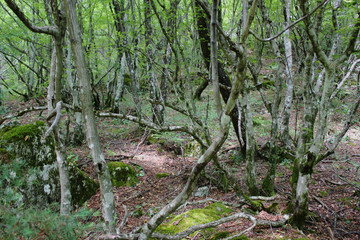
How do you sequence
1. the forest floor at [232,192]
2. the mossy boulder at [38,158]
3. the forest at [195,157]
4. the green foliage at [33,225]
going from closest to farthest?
the green foliage at [33,225], the forest at [195,157], the forest floor at [232,192], the mossy boulder at [38,158]

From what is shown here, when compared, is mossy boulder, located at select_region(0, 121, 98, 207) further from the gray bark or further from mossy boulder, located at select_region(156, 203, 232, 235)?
mossy boulder, located at select_region(156, 203, 232, 235)

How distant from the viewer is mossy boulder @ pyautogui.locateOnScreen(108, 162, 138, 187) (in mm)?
5293

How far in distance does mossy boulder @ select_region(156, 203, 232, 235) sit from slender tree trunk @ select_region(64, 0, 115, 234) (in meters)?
1.04

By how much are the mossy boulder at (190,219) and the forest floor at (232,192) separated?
0.63 ft

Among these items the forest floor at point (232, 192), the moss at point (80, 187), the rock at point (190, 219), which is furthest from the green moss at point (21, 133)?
the rock at point (190, 219)

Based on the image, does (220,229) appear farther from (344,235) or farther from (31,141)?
(31,141)

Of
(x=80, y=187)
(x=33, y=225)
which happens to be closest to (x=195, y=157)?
(x=80, y=187)

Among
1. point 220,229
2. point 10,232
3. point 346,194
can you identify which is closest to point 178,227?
point 220,229

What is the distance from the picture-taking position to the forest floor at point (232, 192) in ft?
10.4

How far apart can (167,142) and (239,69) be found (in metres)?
6.09

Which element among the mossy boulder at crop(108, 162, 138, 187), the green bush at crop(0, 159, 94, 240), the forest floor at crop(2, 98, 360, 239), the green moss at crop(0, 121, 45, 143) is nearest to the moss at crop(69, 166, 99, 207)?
the forest floor at crop(2, 98, 360, 239)

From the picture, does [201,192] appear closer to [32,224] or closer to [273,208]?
[273,208]

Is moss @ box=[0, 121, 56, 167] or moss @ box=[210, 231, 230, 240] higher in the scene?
moss @ box=[0, 121, 56, 167]

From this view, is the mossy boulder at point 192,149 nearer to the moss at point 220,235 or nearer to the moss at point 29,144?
the moss at point 29,144
